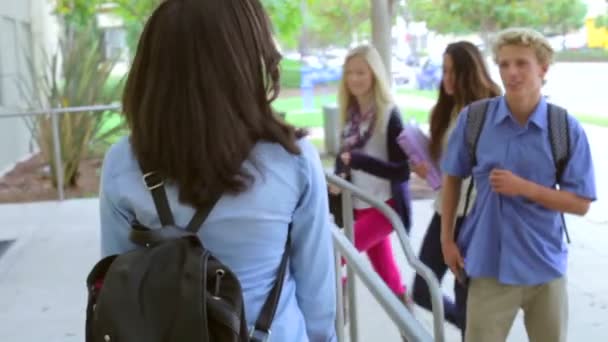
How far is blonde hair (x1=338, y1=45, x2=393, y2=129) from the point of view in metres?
3.80

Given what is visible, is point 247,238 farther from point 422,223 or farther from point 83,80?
point 83,80


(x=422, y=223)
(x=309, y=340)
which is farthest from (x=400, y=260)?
(x=309, y=340)

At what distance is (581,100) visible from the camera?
2014cm

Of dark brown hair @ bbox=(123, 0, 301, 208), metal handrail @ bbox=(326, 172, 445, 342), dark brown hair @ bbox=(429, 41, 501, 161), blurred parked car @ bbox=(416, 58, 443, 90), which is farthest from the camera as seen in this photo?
blurred parked car @ bbox=(416, 58, 443, 90)

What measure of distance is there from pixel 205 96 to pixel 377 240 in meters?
2.55

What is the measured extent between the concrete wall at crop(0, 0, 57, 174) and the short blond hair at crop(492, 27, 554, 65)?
29.7ft

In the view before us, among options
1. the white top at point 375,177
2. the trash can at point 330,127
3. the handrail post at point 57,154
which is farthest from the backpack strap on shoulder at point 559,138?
the trash can at point 330,127

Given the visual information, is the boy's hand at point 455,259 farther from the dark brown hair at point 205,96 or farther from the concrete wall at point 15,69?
the concrete wall at point 15,69

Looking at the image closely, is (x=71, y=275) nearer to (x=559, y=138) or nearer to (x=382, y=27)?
(x=559, y=138)

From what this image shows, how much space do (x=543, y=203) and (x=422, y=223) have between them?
4620mm

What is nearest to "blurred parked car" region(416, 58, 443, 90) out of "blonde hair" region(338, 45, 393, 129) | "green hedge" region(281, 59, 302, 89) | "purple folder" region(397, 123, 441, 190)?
"green hedge" region(281, 59, 302, 89)

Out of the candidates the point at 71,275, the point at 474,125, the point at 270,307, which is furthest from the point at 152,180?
the point at 71,275

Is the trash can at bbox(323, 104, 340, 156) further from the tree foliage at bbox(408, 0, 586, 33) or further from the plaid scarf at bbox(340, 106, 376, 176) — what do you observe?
the plaid scarf at bbox(340, 106, 376, 176)

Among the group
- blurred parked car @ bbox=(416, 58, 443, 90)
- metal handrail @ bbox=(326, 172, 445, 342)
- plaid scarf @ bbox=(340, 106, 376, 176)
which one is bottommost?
blurred parked car @ bbox=(416, 58, 443, 90)
